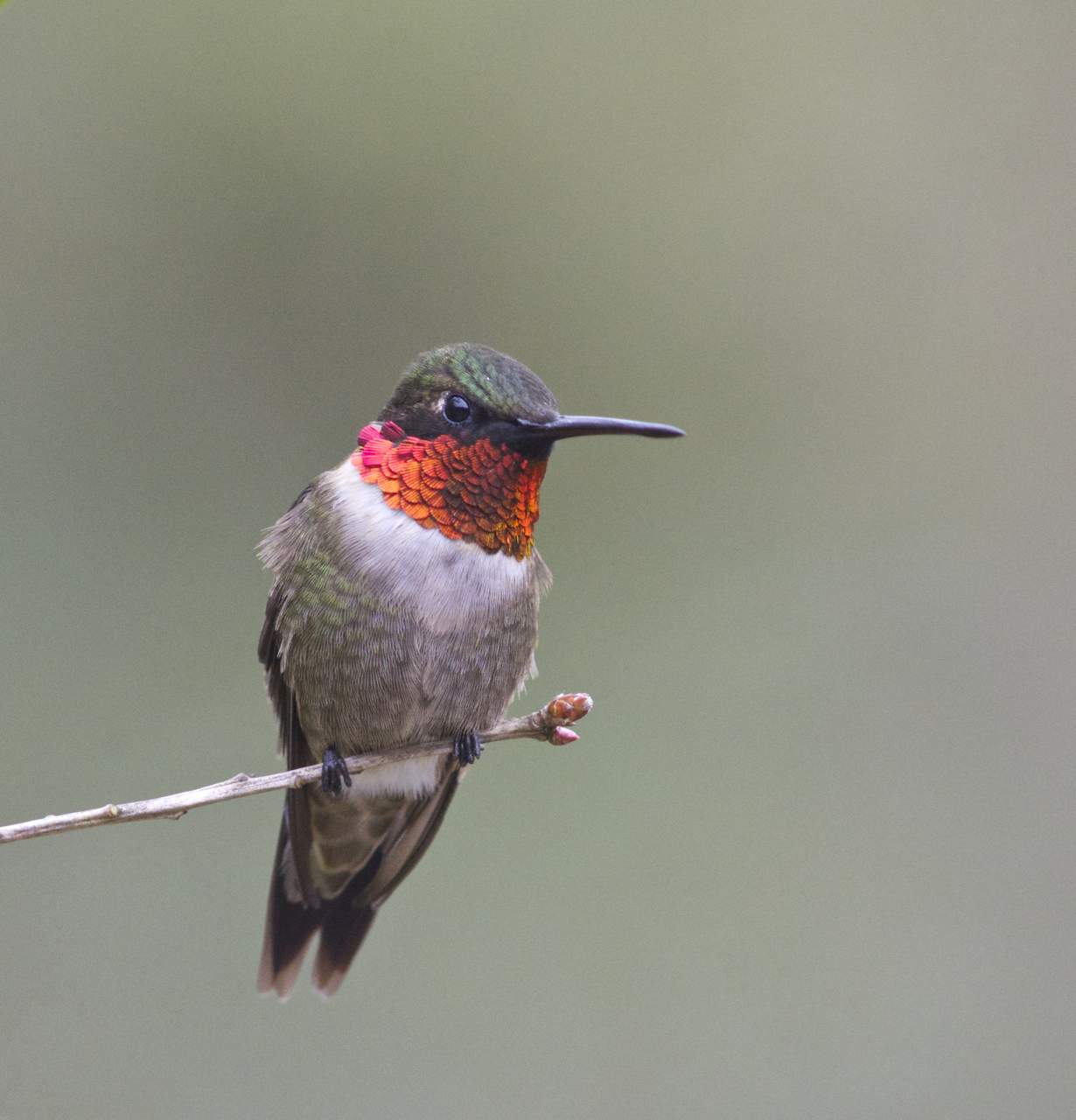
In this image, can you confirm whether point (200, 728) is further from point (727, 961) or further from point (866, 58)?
point (866, 58)

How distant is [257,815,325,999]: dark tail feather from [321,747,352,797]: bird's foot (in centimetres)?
50

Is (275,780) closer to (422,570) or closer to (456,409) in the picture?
(422,570)

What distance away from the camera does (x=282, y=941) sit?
10.2ft

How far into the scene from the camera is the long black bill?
204 centimetres

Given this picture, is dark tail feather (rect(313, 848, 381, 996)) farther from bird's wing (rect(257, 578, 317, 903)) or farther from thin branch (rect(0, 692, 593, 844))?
thin branch (rect(0, 692, 593, 844))

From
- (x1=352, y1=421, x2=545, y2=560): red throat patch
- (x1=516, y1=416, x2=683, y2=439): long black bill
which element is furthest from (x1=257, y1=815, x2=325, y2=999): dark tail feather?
(x1=516, y1=416, x2=683, y2=439): long black bill

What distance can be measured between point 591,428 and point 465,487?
0.36m

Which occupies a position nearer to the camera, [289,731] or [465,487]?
[465,487]

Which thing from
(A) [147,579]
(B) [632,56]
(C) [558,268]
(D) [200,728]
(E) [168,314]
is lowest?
(D) [200,728]

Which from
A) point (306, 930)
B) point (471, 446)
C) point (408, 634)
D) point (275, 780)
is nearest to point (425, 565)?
point (408, 634)

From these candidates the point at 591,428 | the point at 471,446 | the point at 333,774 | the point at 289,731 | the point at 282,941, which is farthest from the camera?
the point at 282,941

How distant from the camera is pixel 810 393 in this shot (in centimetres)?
568

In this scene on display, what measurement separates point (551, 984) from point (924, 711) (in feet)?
5.72

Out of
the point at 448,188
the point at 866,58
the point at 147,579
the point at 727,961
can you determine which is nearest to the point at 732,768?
the point at 727,961
